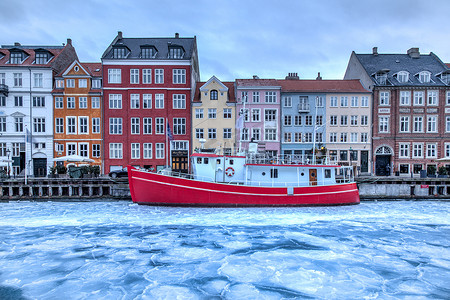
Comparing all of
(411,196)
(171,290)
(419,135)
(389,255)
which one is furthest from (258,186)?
(419,135)

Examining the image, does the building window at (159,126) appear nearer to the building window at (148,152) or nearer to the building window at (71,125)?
the building window at (148,152)

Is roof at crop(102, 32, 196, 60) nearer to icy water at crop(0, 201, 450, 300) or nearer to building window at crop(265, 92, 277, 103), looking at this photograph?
building window at crop(265, 92, 277, 103)

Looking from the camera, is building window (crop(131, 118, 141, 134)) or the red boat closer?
the red boat

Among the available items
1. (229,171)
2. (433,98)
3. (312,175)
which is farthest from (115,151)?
(433,98)

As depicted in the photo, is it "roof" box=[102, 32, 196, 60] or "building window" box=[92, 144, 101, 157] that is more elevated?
"roof" box=[102, 32, 196, 60]

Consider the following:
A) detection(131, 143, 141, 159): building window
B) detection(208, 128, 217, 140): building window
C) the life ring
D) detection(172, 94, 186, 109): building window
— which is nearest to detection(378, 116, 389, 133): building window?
detection(208, 128, 217, 140): building window

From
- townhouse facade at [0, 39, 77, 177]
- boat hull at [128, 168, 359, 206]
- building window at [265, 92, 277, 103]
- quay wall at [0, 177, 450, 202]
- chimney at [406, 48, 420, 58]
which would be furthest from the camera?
chimney at [406, 48, 420, 58]

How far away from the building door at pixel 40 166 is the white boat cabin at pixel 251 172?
23.5 meters

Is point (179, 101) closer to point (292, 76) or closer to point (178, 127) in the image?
point (178, 127)

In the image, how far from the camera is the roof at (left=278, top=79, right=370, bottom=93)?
1510 inches

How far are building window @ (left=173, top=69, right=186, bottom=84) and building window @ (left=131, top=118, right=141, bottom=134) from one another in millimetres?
6789

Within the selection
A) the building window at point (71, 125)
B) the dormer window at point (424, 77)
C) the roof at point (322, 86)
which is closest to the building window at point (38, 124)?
the building window at point (71, 125)

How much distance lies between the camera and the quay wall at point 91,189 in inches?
1071

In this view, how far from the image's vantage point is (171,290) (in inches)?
380
